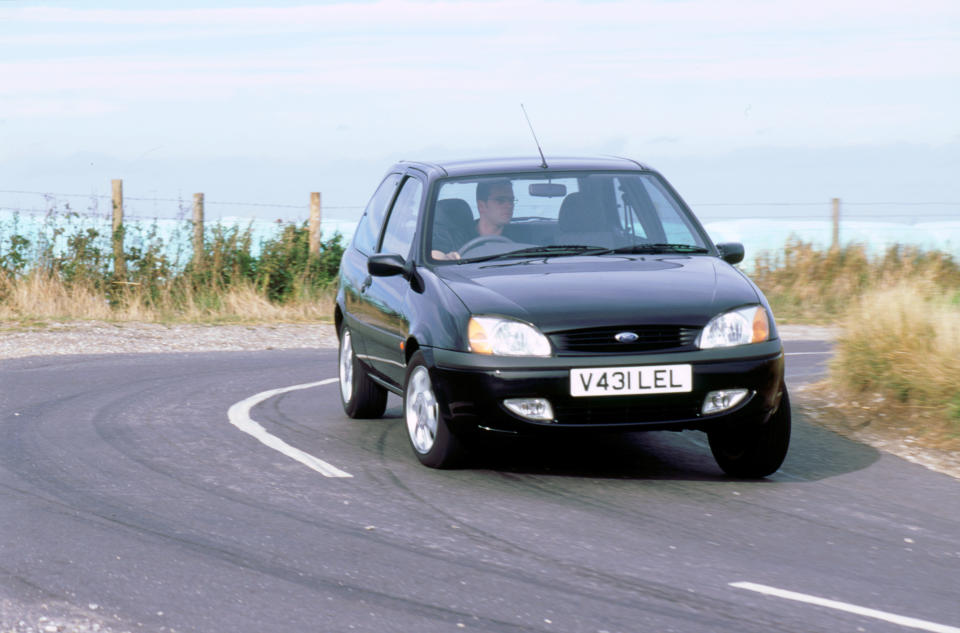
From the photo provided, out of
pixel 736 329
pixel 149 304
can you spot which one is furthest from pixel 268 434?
pixel 149 304

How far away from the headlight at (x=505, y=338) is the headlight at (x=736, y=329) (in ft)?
2.70

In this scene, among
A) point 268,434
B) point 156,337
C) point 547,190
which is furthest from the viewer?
point 156,337

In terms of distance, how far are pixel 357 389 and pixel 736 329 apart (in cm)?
354

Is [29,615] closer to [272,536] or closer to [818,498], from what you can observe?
[272,536]

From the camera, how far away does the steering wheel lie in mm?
8258

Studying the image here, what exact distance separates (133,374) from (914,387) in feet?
23.3

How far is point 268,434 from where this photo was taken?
9219mm

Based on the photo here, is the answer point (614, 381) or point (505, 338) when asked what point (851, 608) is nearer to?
point (614, 381)

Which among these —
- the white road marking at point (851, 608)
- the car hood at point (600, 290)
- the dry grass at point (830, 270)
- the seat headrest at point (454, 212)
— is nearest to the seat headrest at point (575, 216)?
the car hood at point (600, 290)

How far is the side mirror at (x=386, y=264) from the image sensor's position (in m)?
8.09

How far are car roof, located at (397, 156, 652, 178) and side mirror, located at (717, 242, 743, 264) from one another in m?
0.86

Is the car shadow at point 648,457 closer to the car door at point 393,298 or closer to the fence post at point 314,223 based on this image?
the car door at point 393,298

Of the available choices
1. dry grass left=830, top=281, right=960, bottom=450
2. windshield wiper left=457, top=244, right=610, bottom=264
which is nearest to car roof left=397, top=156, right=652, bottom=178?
windshield wiper left=457, top=244, right=610, bottom=264

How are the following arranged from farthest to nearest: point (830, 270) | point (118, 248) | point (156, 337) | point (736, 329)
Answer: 1. point (830, 270)
2. point (118, 248)
3. point (156, 337)
4. point (736, 329)
